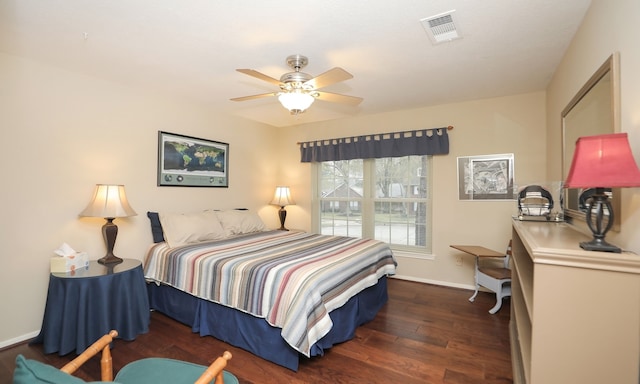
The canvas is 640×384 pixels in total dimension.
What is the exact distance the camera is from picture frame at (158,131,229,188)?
3.39 meters

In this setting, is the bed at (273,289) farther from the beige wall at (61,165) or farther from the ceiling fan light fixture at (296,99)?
the ceiling fan light fixture at (296,99)

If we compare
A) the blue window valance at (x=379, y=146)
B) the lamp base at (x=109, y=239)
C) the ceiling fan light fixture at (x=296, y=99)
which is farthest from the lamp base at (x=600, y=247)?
the lamp base at (x=109, y=239)

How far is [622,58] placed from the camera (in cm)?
136

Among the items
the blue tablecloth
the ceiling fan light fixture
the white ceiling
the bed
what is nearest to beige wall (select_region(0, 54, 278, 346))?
the white ceiling

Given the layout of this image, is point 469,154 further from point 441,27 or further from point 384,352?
point 384,352

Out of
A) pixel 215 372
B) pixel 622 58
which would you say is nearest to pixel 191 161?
pixel 215 372

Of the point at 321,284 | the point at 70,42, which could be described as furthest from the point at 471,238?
the point at 70,42

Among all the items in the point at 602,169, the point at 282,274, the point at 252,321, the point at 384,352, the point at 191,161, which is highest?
the point at 191,161

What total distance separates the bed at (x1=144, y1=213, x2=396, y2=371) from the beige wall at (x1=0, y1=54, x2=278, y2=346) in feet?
2.06

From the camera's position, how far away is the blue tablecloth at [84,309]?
218 centimetres

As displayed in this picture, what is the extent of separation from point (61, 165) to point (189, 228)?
125cm

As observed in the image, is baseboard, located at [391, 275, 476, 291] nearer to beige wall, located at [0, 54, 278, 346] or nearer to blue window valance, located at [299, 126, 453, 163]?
blue window valance, located at [299, 126, 453, 163]

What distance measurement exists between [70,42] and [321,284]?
2626mm

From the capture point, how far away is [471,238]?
12.1 feet
